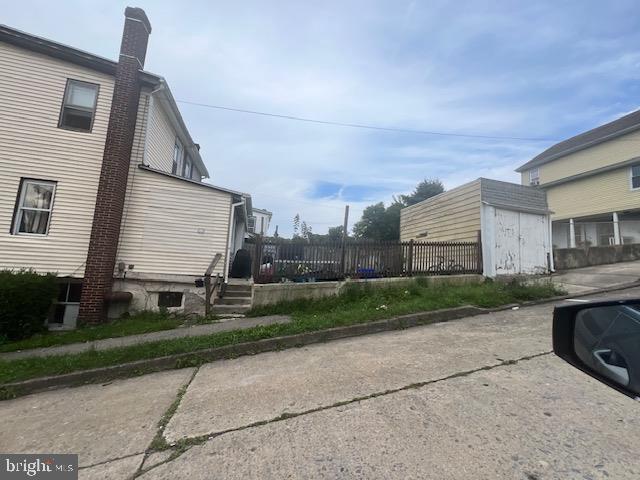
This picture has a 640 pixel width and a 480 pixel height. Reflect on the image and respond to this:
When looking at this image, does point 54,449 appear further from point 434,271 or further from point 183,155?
point 183,155

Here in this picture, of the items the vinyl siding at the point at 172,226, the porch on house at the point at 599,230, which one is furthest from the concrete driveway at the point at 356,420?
the porch on house at the point at 599,230

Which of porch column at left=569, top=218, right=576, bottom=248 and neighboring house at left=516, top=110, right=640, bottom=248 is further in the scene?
porch column at left=569, top=218, right=576, bottom=248

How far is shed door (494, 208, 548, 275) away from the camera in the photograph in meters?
11.0

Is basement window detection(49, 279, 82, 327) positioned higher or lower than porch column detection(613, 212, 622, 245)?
lower

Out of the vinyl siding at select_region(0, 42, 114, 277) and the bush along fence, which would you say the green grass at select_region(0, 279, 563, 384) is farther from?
the vinyl siding at select_region(0, 42, 114, 277)

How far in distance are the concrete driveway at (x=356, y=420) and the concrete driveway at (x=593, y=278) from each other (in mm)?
6600

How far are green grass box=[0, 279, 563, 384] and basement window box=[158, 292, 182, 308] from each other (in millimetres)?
2547

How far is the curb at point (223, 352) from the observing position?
4.41 meters

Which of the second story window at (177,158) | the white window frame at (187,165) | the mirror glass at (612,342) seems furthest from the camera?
the white window frame at (187,165)

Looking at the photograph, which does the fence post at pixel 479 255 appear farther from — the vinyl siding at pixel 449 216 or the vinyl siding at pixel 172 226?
the vinyl siding at pixel 172 226

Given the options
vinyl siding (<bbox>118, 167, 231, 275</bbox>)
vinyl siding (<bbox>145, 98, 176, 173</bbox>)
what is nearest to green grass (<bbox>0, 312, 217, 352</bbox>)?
vinyl siding (<bbox>118, 167, 231, 275</bbox>)

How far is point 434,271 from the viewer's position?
1046 centimetres

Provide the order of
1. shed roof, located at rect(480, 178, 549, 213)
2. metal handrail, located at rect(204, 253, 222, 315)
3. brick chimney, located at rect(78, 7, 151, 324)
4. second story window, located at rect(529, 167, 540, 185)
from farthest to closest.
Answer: second story window, located at rect(529, 167, 540, 185) < shed roof, located at rect(480, 178, 549, 213) < metal handrail, located at rect(204, 253, 222, 315) < brick chimney, located at rect(78, 7, 151, 324)

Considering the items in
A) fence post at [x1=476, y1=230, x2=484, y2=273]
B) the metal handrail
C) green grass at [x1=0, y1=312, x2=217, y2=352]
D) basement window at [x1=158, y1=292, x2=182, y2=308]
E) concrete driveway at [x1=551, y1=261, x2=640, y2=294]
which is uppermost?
fence post at [x1=476, y1=230, x2=484, y2=273]
